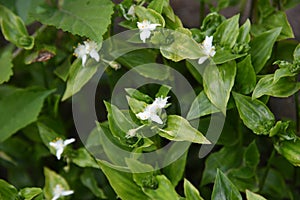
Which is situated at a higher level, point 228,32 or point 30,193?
point 228,32

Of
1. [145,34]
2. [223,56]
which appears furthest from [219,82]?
[145,34]

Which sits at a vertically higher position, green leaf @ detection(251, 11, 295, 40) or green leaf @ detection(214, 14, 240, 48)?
green leaf @ detection(214, 14, 240, 48)

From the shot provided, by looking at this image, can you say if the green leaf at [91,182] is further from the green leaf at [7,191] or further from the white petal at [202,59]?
the white petal at [202,59]

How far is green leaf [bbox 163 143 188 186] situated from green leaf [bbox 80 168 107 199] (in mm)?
157

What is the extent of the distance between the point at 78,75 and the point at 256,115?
0.36m

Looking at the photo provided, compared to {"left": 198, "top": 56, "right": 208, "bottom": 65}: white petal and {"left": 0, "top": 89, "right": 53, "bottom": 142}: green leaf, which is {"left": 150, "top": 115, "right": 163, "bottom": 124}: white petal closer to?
{"left": 198, "top": 56, "right": 208, "bottom": 65}: white petal

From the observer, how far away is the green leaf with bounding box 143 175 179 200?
3.18ft

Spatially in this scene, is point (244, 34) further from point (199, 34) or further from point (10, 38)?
point (10, 38)

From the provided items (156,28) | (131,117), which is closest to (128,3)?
(156,28)

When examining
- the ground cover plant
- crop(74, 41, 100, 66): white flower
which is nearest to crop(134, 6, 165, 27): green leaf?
the ground cover plant

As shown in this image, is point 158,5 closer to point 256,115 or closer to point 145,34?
point 145,34

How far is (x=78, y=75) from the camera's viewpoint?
1.09 meters

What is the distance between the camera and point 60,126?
123 centimetres

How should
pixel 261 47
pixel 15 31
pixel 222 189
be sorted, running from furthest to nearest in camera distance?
pixel 15 31
pixel 261 47
pixel 222 189
